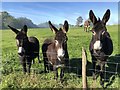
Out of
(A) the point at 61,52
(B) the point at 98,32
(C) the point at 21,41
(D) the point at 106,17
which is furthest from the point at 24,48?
(D) the point at 106,17

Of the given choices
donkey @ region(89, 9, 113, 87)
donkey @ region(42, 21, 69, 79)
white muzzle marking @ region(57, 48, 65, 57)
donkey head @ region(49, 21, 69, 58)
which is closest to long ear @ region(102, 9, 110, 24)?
donkey @ region(89, 9, 113, 87)

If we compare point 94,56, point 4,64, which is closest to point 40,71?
point 4,64

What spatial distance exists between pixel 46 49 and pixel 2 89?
2.14 meters

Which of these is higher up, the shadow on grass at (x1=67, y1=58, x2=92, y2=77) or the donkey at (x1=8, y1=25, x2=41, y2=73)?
the donkey at (x1=8, y1=25, x2=41, y2=73)

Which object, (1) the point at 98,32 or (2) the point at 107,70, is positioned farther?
(2) the point at 107,70

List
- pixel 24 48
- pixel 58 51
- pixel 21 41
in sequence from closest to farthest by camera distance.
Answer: pixel 58 51 < pixel 21 41 < pixel 24 48

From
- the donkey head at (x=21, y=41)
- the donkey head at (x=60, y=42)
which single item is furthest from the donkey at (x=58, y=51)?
the donkey head at (x=21, y=41)

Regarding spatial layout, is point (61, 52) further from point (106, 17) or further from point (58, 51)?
point (106, 17)

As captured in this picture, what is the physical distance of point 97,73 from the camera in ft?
27.5

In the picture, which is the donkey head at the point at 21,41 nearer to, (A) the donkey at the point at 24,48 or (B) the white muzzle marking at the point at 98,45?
(A) the donkey at the point at 24,48

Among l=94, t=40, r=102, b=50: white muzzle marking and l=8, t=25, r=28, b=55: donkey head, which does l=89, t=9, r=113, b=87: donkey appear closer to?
l=94, t=40, r=102, b=50: white muzzle marking

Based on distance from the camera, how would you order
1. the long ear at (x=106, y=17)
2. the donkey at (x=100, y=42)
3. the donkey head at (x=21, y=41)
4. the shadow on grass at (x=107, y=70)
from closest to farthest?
the donkey at (x=100, y=42) < the long ear at (x=106, y=17) < the shadow on grass at (x=107, y=70) < the donkey head at (x=21, y=41)

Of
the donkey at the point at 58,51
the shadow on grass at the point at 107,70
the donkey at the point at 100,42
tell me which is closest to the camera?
the donkey at the point at 100,42

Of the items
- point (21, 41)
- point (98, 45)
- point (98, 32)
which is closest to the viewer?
point (98, 45)
